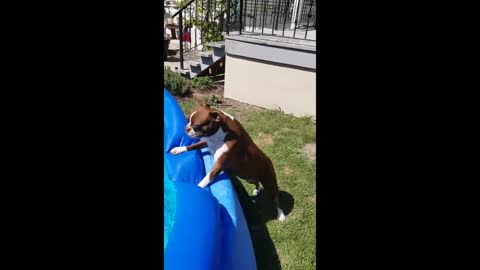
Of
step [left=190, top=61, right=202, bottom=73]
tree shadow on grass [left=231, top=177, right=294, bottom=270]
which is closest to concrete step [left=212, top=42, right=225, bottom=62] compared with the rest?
step [left=190, top=61, right=202, bottom=73]

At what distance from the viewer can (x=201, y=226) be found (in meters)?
1.94

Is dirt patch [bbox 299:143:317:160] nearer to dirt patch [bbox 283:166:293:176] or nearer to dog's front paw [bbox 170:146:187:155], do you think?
dirt patch [bbox 283:166:293:176]

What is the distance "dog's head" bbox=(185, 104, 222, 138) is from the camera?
260cm

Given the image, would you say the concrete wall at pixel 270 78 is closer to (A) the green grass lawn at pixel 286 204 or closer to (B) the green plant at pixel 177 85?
(A) the green grass lawn at pixel 286 204

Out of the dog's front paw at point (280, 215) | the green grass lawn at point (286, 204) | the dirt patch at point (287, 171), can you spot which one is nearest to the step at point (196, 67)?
the green grass lawn at point (286, 204)

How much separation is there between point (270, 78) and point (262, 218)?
11.3 feet

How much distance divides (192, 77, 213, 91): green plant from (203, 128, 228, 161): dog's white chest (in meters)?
4.76

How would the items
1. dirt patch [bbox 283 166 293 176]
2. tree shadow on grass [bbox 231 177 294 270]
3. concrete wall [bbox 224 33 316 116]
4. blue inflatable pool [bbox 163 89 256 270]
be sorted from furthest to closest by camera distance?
concrete wall [bbox 224 33 316 116], dirt patch [bbox 283 166 293 176], tree shadow on grass [bbox 231 177 294 270], blue inflatable pool [bbox 163 89 256 270]

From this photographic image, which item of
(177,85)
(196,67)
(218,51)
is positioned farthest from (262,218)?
(196,67)
